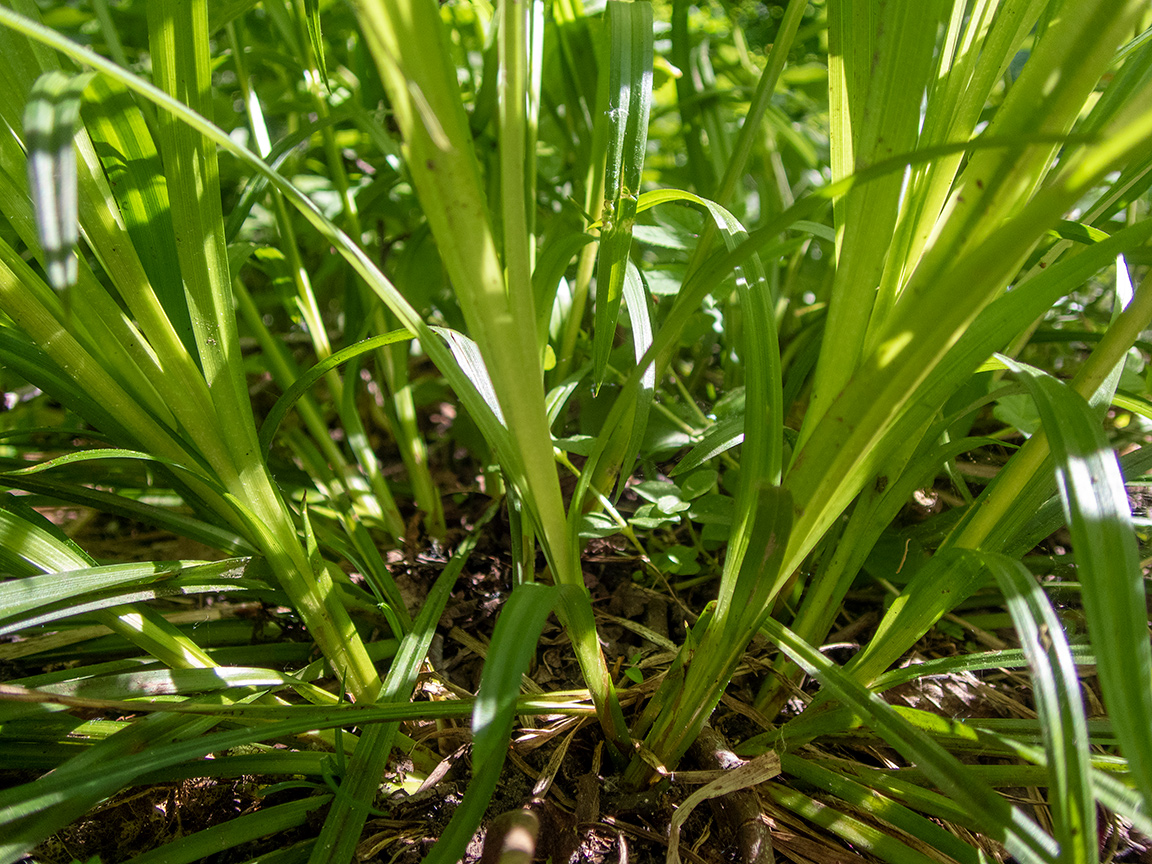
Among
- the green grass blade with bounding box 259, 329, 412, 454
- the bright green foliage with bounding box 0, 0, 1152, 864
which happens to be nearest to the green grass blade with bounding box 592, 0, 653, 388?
the bright green foliage with bounding box 0, 0, 1152, 864

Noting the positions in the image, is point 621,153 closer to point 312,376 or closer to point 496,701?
point 312,376

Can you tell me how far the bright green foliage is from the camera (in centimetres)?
41

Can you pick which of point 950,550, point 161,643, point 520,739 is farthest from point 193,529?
point 950,550

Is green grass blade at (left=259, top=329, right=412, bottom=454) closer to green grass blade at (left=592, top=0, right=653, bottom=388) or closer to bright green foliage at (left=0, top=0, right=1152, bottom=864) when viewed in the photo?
bright green foliage at (left=0, top=0, right=1152, bottom=864)

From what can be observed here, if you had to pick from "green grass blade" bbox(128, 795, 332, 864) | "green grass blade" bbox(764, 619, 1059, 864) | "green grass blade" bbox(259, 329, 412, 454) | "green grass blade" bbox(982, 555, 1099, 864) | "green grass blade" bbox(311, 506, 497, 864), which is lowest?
"green grass blade" bbox(128, 795, 332, 864)

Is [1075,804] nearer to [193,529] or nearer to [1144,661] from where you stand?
[1144,661]

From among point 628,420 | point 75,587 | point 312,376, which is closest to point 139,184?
point 312,376

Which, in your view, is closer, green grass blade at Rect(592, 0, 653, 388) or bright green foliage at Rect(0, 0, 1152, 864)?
bright green foliage at Rect(0, 0, 1152, 864)

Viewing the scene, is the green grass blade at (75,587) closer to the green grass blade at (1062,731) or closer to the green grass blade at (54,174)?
the green grass blade at (54,174)

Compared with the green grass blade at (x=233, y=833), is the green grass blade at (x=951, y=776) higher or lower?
higher

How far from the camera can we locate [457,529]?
101 centimetres

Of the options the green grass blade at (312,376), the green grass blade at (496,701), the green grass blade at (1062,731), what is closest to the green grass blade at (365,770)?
the green grass blade at (496,701)

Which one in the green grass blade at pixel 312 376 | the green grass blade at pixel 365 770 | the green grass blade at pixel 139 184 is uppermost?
the green grass blade at pixel 139 184

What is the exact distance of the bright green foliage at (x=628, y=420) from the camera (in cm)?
41
